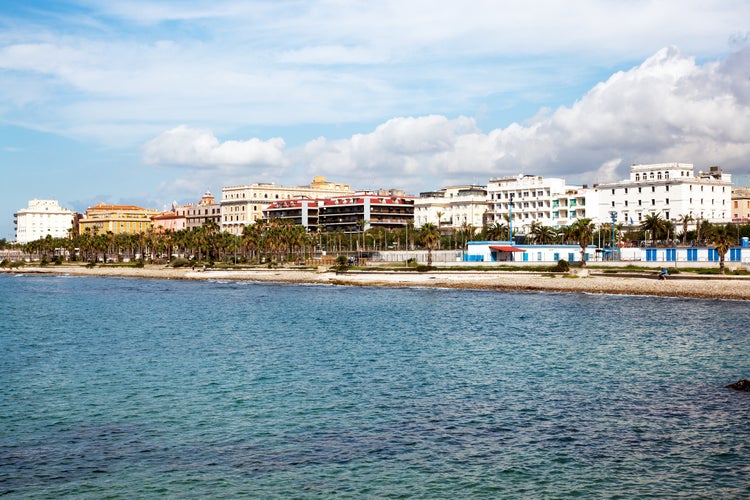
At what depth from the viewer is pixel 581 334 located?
4759cm

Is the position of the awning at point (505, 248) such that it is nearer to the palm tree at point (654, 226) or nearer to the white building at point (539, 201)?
the palm tree at point (654, 226)

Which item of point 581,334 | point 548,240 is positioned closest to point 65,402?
point 581,334

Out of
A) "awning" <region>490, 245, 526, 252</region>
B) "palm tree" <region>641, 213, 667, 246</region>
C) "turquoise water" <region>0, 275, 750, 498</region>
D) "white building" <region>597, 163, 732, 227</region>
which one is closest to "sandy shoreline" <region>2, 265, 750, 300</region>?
"awning" <region>490, 245, 526, 252</region>

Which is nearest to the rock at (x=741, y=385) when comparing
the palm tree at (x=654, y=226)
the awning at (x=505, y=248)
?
the awning at (x=505, y=248)

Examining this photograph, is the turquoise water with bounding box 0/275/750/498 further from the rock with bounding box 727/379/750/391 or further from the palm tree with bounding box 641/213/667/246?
the palm tree with bounding box 641/213/667/246

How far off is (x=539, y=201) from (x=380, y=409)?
5540 inches

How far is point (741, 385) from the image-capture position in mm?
30094

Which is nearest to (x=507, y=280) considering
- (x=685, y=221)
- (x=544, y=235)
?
(x=544, y=235)

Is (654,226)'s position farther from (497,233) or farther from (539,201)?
(539,201)

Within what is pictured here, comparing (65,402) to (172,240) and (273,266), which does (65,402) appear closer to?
(273,266)

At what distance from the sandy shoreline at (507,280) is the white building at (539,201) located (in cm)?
5272

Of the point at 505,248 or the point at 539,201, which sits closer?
the point at 505,248

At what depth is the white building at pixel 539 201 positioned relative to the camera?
154m

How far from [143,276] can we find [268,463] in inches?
4788
